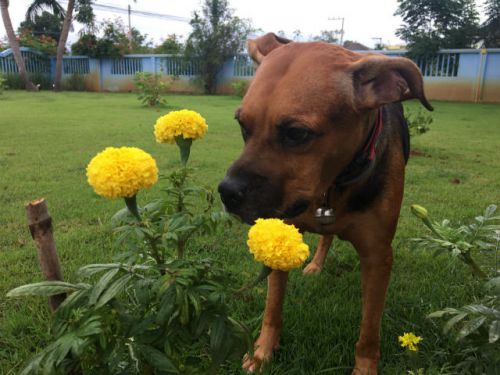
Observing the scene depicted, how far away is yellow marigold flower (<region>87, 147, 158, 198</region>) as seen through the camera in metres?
1.29

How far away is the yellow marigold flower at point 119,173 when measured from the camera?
1289 mm

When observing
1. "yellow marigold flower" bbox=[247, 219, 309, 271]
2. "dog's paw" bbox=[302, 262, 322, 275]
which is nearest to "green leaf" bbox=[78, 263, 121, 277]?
"yellow marigold flower" bbox=[247, 219, 309, 271]

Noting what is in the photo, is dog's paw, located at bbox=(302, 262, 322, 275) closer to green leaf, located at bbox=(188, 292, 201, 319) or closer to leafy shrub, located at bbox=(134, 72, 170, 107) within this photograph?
green leaf, located at bbox=(188, 292, 201, 319)

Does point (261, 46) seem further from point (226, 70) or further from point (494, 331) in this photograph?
point (226, 70)

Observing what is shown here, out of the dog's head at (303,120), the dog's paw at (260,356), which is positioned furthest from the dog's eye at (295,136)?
the dog's paw at (260,356)

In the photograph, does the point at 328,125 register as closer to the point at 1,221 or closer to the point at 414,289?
the point at 414,289

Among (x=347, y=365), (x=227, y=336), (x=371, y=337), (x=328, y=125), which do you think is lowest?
(x=347, y=365)

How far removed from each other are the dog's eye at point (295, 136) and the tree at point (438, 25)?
20.9m

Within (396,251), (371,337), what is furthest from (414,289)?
(371,337)

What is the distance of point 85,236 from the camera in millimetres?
3672

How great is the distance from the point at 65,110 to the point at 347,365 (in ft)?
44.9

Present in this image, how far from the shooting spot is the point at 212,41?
80.3 feet

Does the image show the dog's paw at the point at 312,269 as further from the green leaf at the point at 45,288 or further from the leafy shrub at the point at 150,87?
the leafy shrub at the point at 150,87

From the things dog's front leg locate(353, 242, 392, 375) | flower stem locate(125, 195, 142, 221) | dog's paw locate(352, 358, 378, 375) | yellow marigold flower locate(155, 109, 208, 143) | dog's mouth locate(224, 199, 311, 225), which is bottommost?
dog's paw locate(352, 358, 378, 375)
